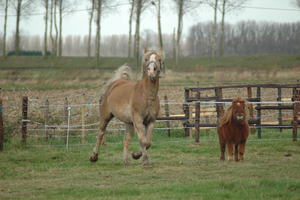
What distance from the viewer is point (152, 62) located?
7.04 metres

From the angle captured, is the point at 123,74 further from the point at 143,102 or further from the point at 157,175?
the point at 157,175

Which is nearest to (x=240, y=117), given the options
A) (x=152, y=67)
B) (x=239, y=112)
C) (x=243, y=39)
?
(x=239, y=112)

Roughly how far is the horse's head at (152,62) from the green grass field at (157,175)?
5.99ft

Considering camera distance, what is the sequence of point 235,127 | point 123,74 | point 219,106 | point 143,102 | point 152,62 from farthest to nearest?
point 219,106
point 123,74
point 235,127
point 143,102
point 152,62

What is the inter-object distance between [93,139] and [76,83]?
13.7 meters

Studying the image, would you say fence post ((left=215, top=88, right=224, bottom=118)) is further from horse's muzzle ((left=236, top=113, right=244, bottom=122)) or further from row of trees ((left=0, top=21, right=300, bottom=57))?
row of trees ((left=0, top=21, right=300, bottom=57))

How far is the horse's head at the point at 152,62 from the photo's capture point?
6930 millimetres

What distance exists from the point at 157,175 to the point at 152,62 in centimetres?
208

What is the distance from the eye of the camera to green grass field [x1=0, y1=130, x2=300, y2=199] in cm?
530

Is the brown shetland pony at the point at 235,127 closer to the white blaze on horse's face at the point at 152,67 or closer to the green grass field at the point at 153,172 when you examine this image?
the green grass field at the point at 153,172

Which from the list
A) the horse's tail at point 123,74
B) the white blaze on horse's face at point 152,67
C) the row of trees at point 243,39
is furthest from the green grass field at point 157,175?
the row of trees at point 243,39

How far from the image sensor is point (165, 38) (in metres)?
129

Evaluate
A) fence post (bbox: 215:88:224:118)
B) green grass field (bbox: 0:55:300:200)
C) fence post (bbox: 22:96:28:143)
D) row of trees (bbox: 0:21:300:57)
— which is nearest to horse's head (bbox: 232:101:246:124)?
green grass field (bbox: 0:55:300:200)

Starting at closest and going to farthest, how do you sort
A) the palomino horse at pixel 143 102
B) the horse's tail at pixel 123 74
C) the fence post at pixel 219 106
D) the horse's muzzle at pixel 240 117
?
the palomino horse at pixel 143 102 → the horse's muzzle at pixel 240 117 → the horse's tail at pixel 123 74 → the fence post at pixel 219 106
